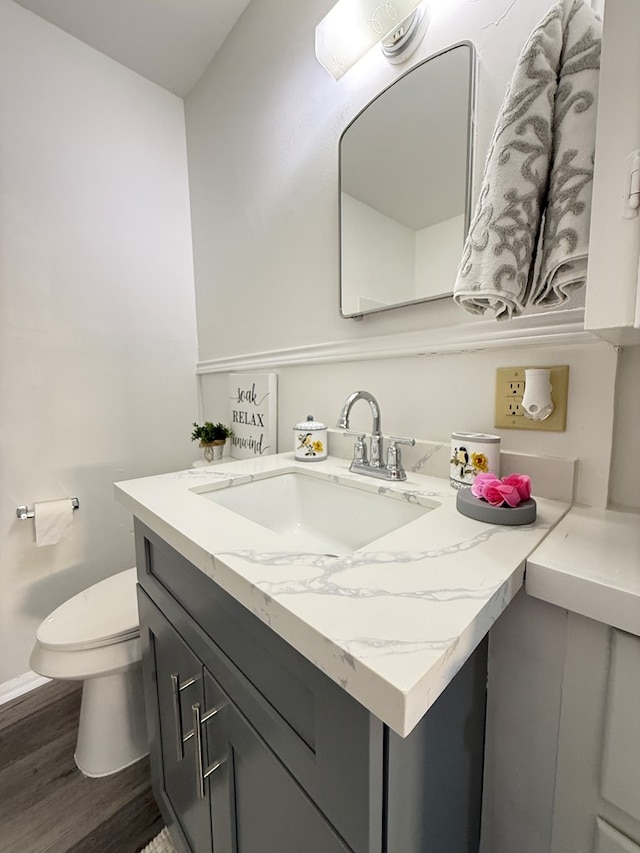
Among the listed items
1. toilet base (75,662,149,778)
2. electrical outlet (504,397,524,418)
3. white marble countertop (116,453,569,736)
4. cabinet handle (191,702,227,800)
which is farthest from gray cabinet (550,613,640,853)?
toilet base (75,662,149,778)

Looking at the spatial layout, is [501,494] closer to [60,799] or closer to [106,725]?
[106,725]

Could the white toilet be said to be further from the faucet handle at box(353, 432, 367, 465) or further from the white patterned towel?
the white patterned towel

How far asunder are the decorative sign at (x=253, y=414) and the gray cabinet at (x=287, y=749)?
61 cm

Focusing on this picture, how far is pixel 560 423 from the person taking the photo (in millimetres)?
611

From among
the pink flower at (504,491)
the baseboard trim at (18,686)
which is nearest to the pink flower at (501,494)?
the pink flower at (504,491)

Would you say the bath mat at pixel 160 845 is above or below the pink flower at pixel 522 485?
below

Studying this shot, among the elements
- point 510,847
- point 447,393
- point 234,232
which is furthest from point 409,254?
point 510,847

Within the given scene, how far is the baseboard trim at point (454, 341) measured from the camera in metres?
0.59

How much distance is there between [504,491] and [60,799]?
Answer: 1370mm

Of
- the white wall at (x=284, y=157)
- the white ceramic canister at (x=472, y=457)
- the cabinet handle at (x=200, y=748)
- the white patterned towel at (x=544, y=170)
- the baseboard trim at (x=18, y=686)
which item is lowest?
the baseboard trim at (x=18, y=686)

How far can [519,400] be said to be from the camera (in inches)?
26.0

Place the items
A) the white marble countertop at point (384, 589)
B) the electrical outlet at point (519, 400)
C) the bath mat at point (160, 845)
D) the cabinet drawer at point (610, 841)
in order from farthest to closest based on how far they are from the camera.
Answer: the bath mat at point (160, 845)
the electrical outlet at point (519, 400)
the cabinet drawer at point (610, 841)
the white marble countertop at point (384, 589)

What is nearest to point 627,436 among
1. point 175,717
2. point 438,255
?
point 438,255

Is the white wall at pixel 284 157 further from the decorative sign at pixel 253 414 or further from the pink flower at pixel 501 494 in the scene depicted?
the pink flower at pixel 501 494
